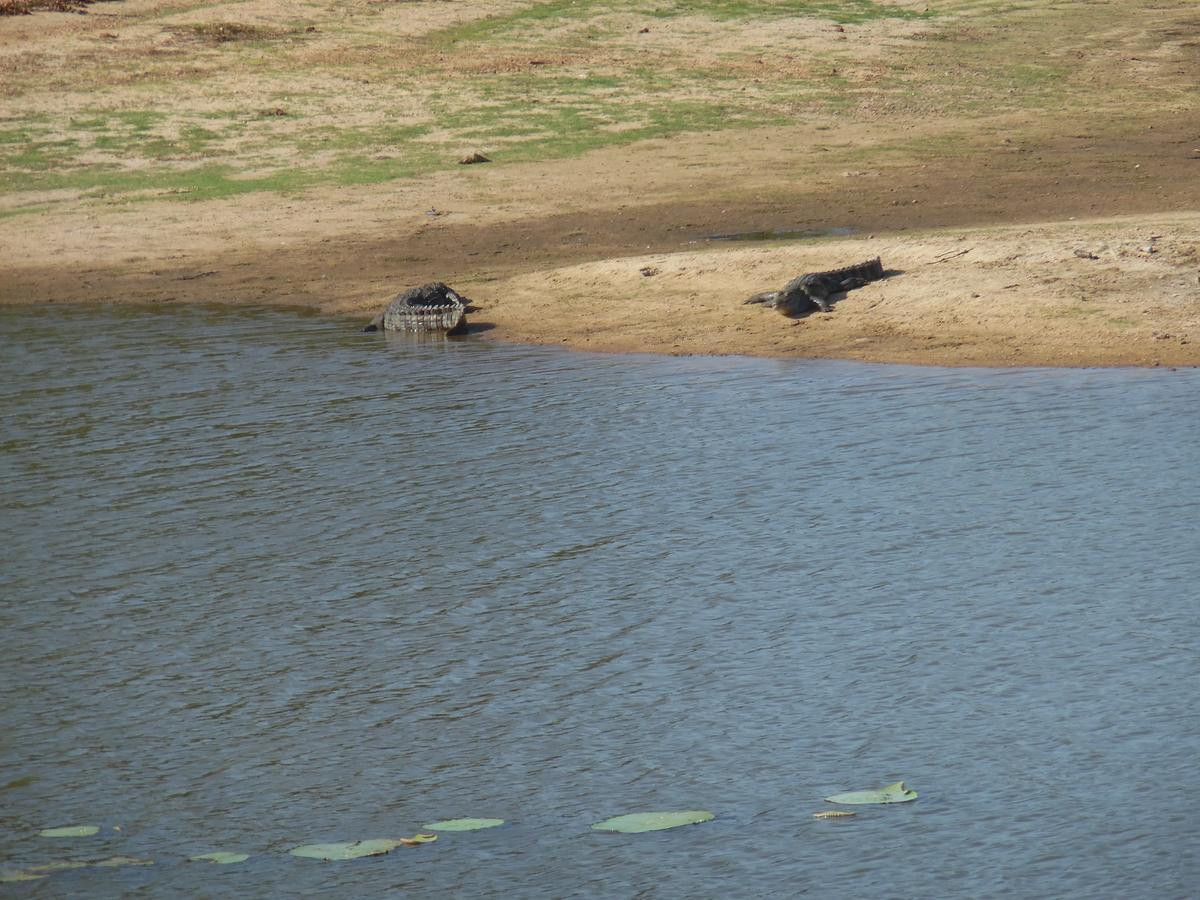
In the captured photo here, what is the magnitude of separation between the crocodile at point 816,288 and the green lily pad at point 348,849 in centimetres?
880

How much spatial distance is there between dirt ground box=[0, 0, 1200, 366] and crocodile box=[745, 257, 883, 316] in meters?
0.13

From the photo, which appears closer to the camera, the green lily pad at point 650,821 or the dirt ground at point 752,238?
the green lily pad at point 650,821

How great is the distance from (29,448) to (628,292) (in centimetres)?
574

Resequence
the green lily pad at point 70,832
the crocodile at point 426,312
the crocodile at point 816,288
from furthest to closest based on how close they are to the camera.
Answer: the crocodile at point 426,312, the crocodile at point 816,288, the green lily pad at point 70,832

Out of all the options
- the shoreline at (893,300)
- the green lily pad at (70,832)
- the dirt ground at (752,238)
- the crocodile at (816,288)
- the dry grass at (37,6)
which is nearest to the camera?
the green lily pad at (70,832)

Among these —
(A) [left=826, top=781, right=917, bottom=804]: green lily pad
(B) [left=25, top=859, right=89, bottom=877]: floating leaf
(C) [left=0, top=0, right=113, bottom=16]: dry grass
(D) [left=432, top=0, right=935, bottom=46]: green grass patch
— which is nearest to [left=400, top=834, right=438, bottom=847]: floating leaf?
(B) [left=25, top=859, right=89, bottom=877]: floating leaf

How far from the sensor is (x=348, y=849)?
5438 millimetres

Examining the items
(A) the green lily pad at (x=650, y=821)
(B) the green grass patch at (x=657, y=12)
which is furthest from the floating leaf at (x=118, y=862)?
(B) the green grass patch at (x=657, y=12)

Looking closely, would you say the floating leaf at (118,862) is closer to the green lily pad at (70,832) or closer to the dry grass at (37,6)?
the green lily pad at (70,832)

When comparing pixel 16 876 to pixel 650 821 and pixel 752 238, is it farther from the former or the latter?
pixel 752 238

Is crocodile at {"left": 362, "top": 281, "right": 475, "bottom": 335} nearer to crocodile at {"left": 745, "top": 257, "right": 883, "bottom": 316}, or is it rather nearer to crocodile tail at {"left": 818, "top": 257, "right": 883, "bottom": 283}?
crocodile at {"left": 745, "top": 257, "right": 883, "bottom": 316}

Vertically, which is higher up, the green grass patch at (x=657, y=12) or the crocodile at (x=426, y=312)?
the green grass patch at (x=657, y=12)

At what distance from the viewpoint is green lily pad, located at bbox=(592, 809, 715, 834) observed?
216 inches

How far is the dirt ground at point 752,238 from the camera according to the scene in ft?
43.2
